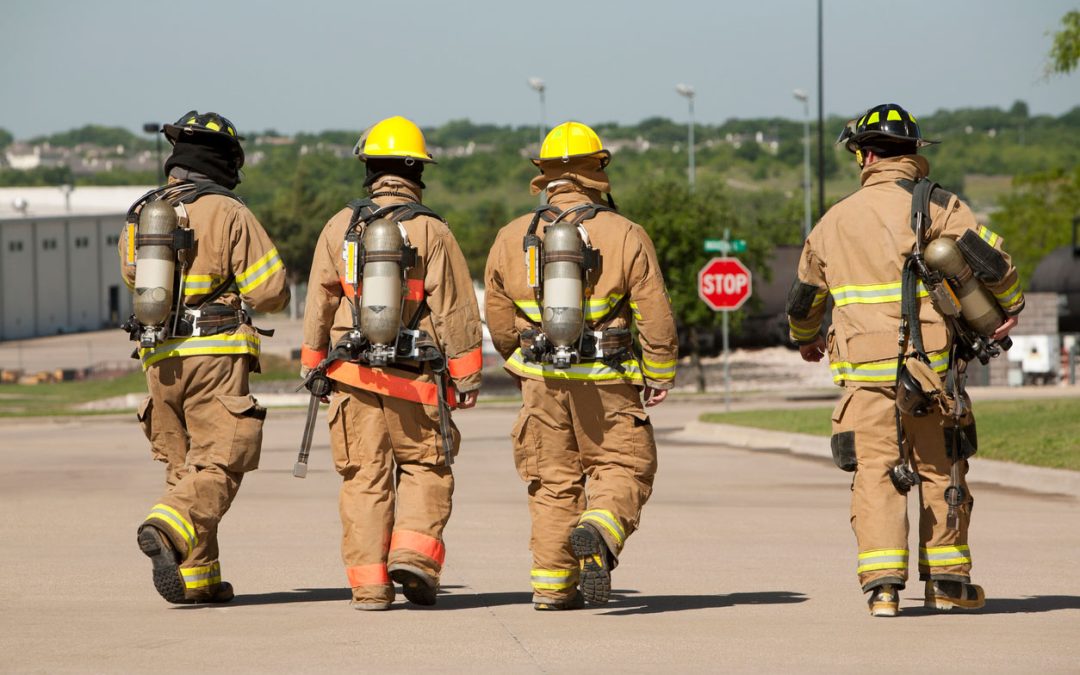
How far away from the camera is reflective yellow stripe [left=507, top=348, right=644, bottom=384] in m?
8.47

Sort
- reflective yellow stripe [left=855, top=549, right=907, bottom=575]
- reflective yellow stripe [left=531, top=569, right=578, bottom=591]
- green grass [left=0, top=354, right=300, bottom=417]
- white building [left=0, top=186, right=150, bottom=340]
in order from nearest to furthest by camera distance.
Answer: reflective yellow stripe [left=855, top=549, right=907, bottom=575], reflective yellow stripe [left=531, top=569, right=578, bottom=591], green grass [left=0, top=354, right=300, bottom=417], white building [left=0, top=186, right=150, bottom=340]

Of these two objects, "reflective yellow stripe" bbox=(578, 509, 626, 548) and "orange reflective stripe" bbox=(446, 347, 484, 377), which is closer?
"reflective yellow stripe" bbox=(578, 509, 626, 548)

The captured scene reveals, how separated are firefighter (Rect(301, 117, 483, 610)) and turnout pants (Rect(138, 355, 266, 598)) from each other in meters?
0.38

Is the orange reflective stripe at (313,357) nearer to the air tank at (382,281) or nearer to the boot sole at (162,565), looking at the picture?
the air tank at (382,281)

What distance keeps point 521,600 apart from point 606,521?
2.90 ft

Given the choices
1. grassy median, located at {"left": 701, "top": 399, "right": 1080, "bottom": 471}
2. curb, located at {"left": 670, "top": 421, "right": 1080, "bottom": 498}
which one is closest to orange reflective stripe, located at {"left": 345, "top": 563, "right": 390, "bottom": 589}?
curb, located at {"left": 670, "top": 421, "right": 1080, "bottom": 498}

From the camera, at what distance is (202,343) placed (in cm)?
862

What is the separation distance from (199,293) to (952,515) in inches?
145

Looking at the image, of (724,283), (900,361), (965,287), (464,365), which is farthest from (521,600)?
(724,283)

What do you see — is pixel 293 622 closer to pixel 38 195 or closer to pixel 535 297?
pixel 535 297

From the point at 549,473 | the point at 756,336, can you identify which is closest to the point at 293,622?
the point at 549,473

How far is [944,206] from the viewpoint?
827 centimetres

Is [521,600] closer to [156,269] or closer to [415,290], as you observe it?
[415,290]

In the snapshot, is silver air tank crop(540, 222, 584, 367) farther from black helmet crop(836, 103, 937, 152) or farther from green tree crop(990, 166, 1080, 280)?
green tree crop(990, 166, 1080, 280)
